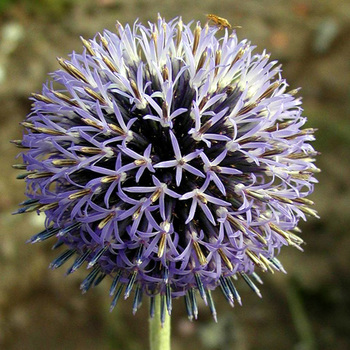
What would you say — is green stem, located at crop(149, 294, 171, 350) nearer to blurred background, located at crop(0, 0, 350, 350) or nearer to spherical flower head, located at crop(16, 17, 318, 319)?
spherical flower head, located at crop(16, 17, 318, 319)

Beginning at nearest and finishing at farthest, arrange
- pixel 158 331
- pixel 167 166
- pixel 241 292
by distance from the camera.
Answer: pixel 167 166 < pixel 158 331 < pixel 241 292

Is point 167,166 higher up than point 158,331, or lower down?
higher up

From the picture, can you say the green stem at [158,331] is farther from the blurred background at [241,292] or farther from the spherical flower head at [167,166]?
the blurred background at [241,292]

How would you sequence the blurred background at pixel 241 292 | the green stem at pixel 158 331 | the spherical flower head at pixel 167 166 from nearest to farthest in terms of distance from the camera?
the spherical flower head at pixel 167 166, the green stem at pixel 158 331, the blurred background at pixel 241 292

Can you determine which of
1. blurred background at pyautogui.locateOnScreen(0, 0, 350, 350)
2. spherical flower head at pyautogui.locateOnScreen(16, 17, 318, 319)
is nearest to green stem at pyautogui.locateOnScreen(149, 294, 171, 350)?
spherical flower head at pyautogui.locateOnScreen(16, 17, 318, 319)

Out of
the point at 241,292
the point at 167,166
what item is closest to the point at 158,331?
the point at 167,166

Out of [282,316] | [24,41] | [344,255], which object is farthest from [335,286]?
[24,41]

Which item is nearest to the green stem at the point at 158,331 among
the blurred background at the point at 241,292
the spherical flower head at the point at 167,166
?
the spherical flower head at the point at 167,166

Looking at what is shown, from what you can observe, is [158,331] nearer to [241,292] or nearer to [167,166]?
[167,166]
